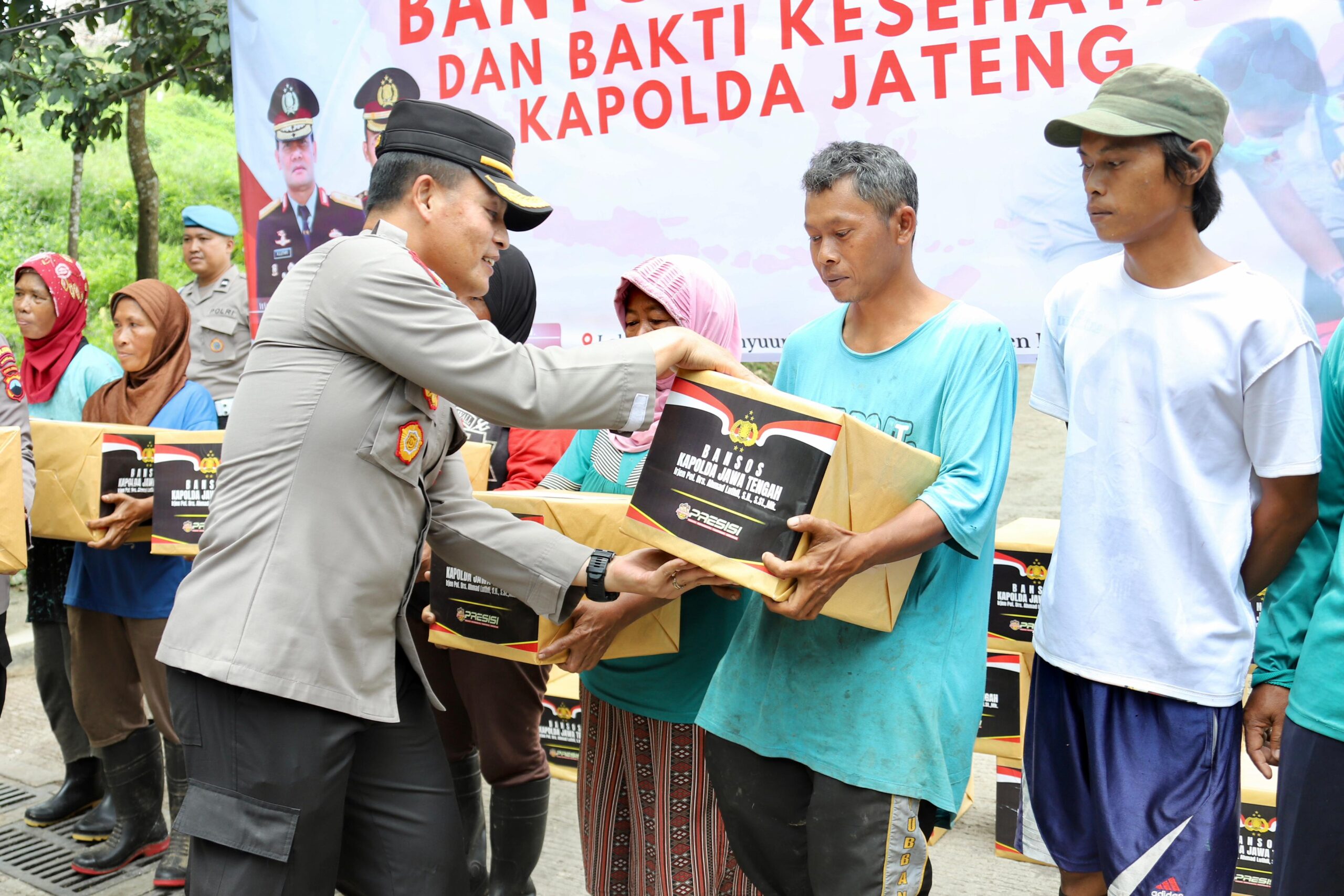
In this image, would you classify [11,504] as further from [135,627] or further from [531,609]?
[531,609]

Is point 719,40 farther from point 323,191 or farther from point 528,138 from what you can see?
point 323,191

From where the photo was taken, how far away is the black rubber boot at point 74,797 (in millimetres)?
4035

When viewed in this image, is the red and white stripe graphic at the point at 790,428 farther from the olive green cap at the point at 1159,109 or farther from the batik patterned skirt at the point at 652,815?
the batik patterned skirt at the point at 652,815

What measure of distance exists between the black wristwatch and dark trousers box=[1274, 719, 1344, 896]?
1237mm

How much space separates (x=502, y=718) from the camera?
119 inches

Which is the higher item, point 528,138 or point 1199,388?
point 528,138

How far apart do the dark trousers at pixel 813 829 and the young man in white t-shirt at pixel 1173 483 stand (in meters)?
0.38

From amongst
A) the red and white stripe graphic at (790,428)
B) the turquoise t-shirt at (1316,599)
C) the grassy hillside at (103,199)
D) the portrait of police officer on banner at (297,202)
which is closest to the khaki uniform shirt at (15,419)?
the portrait of police officer on banner at (297,202)

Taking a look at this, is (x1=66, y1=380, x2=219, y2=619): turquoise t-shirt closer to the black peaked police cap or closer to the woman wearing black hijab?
the woman wearing black hijab

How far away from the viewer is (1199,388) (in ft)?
6.39

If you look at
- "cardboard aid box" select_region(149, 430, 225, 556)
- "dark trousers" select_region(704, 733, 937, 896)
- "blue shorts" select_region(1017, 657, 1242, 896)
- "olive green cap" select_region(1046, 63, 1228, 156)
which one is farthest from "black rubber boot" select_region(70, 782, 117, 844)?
"olive green cap" select_region(1046, 63, 1228, 156)

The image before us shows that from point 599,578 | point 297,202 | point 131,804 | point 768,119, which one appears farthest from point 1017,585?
point 297,202

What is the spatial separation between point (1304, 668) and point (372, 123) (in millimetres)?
3646

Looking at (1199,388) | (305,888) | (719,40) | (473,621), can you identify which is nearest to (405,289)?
(473,621)
